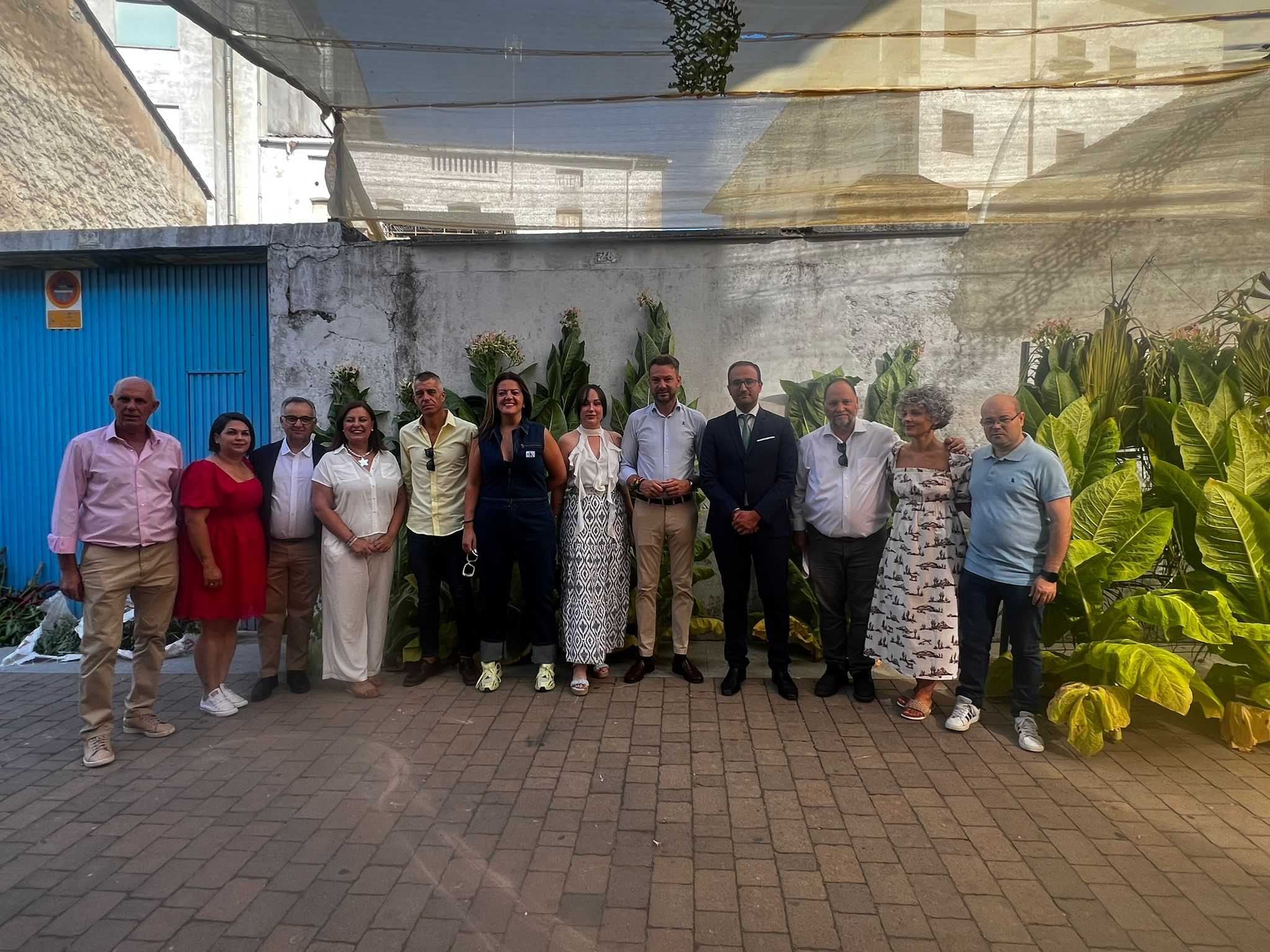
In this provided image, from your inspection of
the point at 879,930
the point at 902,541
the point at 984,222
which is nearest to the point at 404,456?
the point at 902,541

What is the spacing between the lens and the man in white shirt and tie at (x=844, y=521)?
14.3 feet

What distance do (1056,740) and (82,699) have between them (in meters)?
4.69

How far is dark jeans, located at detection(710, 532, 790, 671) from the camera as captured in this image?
4.46 meters

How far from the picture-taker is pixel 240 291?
6.09 meters

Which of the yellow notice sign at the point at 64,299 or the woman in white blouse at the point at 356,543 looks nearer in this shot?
the woman in white blouse at the point at 356,543

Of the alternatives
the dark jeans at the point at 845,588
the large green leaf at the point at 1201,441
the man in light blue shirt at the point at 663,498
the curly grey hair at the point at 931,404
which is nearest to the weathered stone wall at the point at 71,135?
the man in light blue shirt at the point at 663,498

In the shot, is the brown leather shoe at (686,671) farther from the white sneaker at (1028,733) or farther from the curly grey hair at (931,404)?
the curly grey hair at (931,404)

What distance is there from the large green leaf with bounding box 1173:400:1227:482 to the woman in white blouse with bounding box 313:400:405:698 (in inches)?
169

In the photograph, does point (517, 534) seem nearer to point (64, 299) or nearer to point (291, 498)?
point (291, 498)

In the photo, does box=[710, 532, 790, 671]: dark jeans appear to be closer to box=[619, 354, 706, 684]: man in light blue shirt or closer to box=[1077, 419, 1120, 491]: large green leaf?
box=[619, 354, 706, 684]: man in light blue shirt

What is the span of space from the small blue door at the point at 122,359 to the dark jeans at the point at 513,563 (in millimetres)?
2637

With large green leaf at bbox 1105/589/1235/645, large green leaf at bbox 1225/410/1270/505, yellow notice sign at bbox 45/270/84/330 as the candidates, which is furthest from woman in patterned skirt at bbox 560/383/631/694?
yellow notice sign at bbox 45/270/84/330

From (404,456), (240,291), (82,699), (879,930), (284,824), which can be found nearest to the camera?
(879,930)

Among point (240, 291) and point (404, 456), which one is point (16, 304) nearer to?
point (240, 291)
